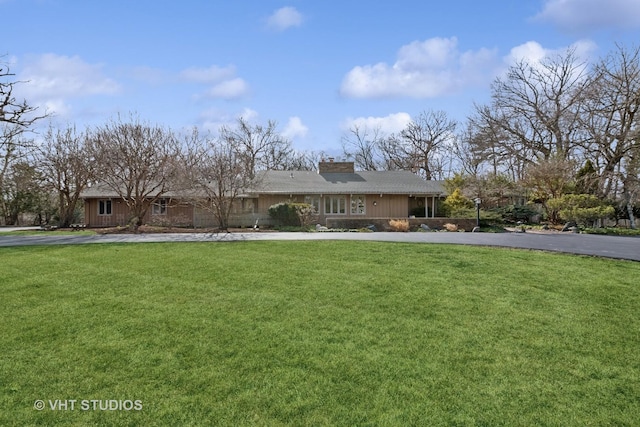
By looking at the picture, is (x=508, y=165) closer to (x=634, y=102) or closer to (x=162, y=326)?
(x=634, y=102)

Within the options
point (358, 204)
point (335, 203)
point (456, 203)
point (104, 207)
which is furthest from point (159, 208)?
point (456, 203)

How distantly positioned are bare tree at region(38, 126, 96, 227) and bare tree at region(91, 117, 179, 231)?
5.19 feet

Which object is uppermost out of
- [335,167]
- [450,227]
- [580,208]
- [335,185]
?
[335,167]

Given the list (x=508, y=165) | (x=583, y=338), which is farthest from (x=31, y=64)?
(x=508, y=165)

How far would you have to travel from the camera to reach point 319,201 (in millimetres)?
27156

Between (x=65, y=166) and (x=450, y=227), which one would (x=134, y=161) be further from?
(x=450, y=227)

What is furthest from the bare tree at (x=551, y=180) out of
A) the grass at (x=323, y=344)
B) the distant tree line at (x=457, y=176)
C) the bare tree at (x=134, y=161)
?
the bare tree at (x=134, y=161)

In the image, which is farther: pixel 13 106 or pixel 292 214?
pixel 292 214

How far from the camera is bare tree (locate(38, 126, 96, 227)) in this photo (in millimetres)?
Answer: 24844

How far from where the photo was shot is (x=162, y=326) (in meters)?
5.25

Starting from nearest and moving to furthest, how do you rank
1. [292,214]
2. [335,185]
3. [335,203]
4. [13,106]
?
[13,106], [292,214], [335,203], [335,185]

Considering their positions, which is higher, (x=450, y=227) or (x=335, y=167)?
(x=335, y=167)

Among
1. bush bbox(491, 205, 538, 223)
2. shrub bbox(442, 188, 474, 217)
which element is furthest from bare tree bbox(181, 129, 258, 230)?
bush bbox(491, 205, 538, 223)

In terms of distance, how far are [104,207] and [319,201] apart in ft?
45.2
